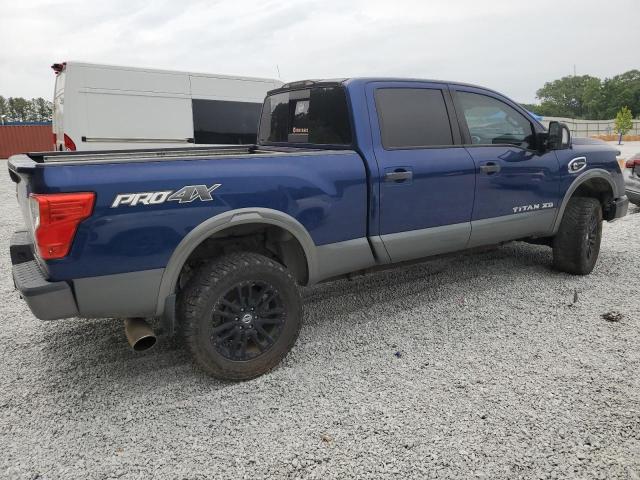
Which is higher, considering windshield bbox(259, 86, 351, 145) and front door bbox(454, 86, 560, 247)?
windshield bbox(259, 86, 351, 145)

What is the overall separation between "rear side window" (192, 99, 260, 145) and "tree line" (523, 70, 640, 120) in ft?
309

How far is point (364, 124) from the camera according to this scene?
347 cm

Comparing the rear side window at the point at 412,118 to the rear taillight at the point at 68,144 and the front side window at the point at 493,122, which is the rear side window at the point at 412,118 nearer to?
the front side window at the point at 493,122

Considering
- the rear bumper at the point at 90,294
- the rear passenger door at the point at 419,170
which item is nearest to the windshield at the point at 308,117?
the rear passenger door at the point at 419,170

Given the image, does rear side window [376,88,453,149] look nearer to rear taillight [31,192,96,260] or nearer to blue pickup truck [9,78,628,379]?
blue pickup truck [9,78,628,379]

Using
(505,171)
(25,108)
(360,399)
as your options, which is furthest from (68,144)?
(25,108)

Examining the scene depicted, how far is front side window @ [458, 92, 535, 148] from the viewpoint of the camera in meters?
→ 4.14

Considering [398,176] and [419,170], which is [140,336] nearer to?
[398,176]

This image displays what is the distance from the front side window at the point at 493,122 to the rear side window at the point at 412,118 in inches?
11.5

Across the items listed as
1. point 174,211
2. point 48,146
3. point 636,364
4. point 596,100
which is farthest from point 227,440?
point 596,100

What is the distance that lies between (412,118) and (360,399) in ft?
7.10

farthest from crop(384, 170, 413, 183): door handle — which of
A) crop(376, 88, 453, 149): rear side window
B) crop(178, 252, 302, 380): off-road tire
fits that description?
crop(178, 252, 302, 380): off-road tire

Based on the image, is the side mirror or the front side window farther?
the side mirror

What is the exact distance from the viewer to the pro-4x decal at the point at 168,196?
2.49 metres
